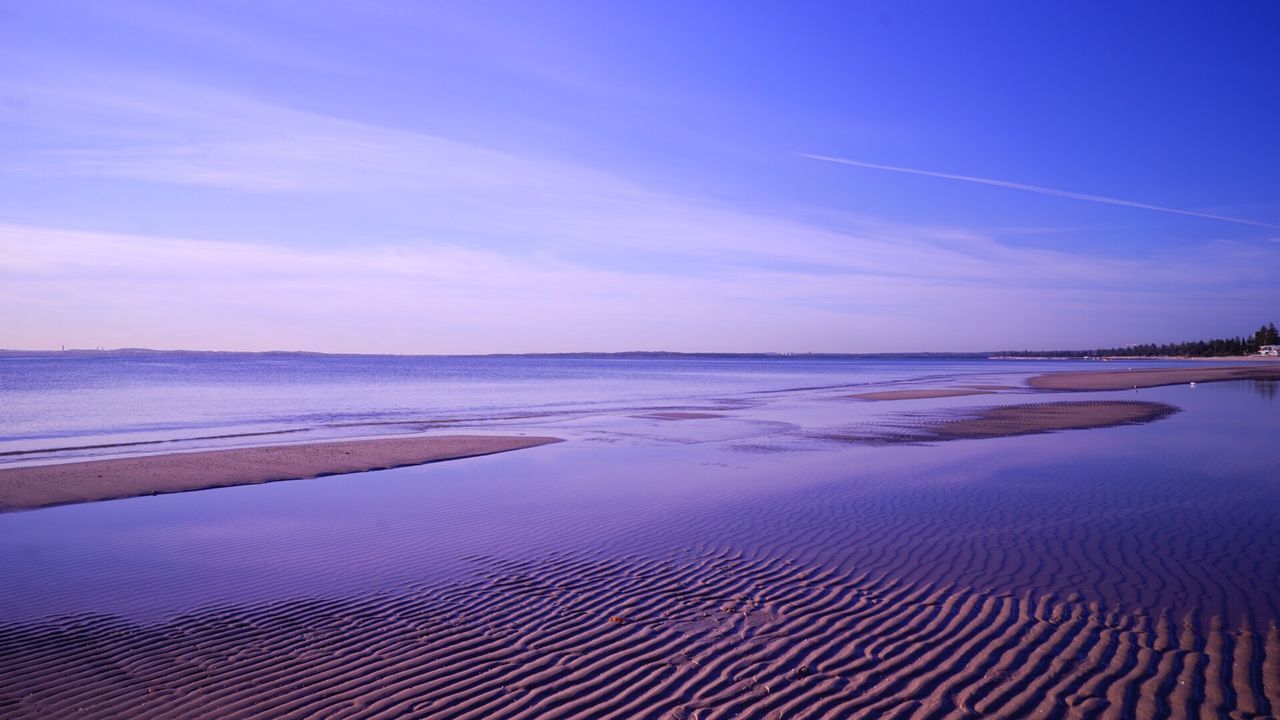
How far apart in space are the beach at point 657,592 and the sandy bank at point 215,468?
0.80 ft

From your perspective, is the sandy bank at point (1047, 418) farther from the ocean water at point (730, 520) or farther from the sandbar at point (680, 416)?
the sandbar at point (680, 416)

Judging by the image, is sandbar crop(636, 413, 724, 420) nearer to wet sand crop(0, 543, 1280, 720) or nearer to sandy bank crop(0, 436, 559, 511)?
sandy bank crop(0, 436, 559, 511)

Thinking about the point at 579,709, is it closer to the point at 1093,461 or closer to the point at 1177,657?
the point at 1177,657

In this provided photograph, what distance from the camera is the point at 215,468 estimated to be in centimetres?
1664

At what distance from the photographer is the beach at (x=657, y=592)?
17.9ft

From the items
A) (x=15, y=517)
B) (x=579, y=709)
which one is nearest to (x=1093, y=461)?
(x=579, y=709)

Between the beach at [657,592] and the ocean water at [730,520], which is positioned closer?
the beach at [657,592]

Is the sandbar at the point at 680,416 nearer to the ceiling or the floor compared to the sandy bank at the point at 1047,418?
nearer to the floor

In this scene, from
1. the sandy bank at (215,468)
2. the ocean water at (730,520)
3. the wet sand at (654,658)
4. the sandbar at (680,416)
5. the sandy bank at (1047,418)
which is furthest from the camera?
the sandbar at (680,416)

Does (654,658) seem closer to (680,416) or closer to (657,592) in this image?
(657,592)

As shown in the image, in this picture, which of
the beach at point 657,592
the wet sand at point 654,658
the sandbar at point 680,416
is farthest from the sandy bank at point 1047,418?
the wet sand at point 654,658

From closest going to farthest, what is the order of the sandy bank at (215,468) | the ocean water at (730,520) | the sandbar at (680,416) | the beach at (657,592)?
the beach at (657,592), the ocean water at (730,520), the sandy bank at (215,468), the sandbar at (680,416)

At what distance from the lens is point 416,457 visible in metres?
18.6

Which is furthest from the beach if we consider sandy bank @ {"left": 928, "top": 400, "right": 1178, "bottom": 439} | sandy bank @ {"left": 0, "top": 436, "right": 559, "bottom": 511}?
sandy bank @ {"left": 928, "top": 400, "right": 1178, "bottom": 439}
